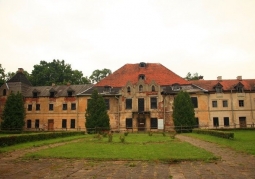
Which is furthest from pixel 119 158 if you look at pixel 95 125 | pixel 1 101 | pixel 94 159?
pixel 1 101

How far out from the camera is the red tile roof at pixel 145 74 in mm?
39906

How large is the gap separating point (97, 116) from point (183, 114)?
43.1ft

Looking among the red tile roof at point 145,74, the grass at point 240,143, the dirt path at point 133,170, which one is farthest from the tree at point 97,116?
the dirt path at point 133,170

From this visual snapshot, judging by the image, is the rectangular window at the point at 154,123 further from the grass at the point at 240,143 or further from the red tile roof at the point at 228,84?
the grass at the point at 240,143

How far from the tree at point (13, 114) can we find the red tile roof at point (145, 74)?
15.1 m

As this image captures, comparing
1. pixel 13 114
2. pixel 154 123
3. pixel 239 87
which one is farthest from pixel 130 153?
pixel 239 87

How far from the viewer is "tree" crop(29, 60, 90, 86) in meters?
59.9

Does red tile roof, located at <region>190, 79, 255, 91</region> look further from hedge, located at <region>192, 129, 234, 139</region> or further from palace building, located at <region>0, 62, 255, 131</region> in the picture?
hedge, located at <region>192, 129, 234, 139</region>

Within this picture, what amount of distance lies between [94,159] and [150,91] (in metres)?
28.1

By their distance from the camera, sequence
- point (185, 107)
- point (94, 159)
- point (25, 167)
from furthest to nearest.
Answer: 1. point (185, 107)
2. point (94, 159)
3. point (25, 167)

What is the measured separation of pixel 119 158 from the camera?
1052cm

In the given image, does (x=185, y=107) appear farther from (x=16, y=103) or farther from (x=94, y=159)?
(x=16, y=103)

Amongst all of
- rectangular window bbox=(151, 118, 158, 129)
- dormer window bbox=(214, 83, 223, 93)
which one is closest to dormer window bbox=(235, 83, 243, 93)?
dormer window bbox=(214, 83, 223, 93)

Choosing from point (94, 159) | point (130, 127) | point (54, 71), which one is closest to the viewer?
point (94, 159)
